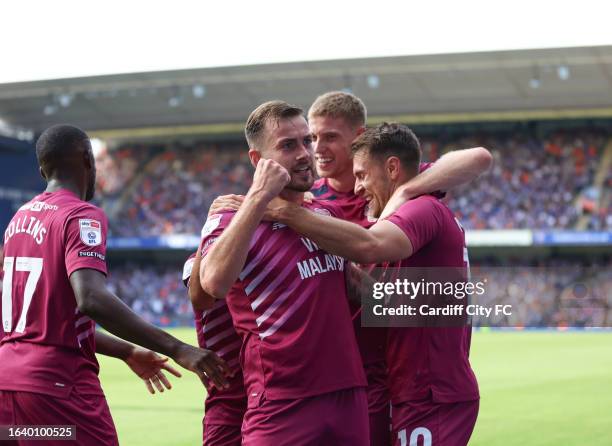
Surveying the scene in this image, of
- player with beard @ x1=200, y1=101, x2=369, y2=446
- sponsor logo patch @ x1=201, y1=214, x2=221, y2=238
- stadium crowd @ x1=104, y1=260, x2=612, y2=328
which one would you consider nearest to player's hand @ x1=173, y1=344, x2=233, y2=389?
player with beard @ x1=200, y1=101, x2=369, y2=446

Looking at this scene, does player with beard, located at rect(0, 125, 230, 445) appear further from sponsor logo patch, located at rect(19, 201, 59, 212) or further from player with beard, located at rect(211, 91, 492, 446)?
player with beard, located at rect(211, 91, 492, 446)

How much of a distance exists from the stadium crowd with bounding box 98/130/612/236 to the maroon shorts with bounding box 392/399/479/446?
31.4 metres

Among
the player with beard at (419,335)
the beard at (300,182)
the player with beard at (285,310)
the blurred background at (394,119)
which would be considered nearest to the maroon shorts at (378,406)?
the player with beard at (419,335)

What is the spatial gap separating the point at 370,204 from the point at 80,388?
1.73 meters

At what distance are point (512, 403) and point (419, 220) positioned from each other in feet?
28.4

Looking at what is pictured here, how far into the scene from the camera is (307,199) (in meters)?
4.28

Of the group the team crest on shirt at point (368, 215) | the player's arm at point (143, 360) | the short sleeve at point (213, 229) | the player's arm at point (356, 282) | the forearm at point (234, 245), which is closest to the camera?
the forearm at point (234, 245)

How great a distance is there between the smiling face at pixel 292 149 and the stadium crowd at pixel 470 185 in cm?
3186

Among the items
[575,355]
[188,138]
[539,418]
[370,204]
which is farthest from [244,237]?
[188,138]

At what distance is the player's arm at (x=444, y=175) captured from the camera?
13.6ft

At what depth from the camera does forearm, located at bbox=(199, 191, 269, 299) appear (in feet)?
11.1

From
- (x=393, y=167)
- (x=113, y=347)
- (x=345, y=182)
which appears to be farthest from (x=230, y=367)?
(x=345, y=182)

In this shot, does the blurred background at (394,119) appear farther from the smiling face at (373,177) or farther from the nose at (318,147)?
the smiling face at (373,177)

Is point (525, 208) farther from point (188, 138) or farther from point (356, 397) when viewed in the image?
point (356, 397)
